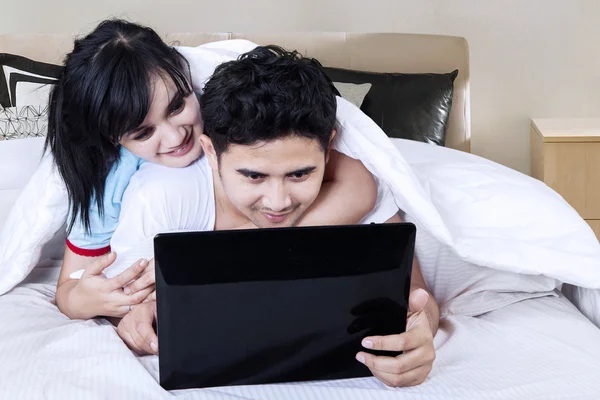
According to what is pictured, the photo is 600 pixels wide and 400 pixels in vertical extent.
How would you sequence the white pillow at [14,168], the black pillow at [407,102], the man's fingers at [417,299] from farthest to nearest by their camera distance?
the black pillow at [407,102]
the white pillow at [14,168]
the man's fingers at [417,299]

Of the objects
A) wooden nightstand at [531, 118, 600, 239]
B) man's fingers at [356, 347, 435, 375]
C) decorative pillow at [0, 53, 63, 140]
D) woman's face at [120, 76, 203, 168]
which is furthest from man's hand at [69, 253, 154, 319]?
wooden nightstand at [531, 118, 600, 239]

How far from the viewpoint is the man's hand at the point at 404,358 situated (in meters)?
1.11

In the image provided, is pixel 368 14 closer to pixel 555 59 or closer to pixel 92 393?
pixel 555 59

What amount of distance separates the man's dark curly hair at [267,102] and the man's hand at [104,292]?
279 millimetres

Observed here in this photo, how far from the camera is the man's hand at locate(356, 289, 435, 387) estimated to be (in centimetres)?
111

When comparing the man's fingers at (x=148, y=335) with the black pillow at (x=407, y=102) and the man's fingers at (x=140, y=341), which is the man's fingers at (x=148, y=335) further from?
the black pillow at (x=407, y=102)

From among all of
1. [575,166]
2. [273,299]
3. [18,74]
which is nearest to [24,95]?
[18,74]

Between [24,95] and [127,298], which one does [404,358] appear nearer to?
[127,298]

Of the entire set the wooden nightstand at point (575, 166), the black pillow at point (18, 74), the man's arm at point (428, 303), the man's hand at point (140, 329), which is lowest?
the wooden nightstand at point (575, 166)

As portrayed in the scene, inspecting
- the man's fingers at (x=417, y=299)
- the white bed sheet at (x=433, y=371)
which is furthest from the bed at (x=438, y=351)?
the man's fingers at (x=417, y=299)

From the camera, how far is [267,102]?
1.33m

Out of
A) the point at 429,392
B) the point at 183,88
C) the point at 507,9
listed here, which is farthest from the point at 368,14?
the point at 429,392

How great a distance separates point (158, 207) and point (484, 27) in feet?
6.61

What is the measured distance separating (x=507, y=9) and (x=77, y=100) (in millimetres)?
2038
